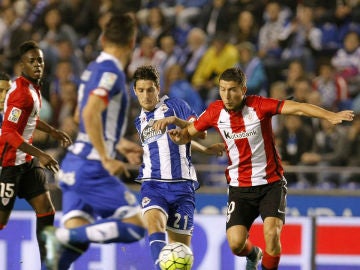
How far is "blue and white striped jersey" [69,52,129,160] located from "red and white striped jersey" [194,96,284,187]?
1.52m

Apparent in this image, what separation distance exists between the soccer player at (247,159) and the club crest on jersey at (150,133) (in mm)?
340

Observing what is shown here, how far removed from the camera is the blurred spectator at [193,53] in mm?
14023

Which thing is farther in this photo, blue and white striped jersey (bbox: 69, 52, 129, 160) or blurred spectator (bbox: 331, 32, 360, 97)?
blurred spectator (bbox: 331, 32, 360, 97)

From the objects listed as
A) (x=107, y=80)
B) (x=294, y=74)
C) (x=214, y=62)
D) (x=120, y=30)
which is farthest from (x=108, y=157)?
(x=214, y=62)

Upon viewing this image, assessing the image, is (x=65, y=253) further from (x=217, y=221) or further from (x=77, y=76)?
(x=77, y=76)

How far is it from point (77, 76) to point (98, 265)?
5.39 metres

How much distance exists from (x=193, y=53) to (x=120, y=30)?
7622 millimetres

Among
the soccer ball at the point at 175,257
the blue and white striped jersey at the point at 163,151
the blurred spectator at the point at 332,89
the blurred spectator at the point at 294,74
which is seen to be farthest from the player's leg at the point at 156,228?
the blurred spectator at the point at 332,89

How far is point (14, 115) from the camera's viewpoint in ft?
25.8

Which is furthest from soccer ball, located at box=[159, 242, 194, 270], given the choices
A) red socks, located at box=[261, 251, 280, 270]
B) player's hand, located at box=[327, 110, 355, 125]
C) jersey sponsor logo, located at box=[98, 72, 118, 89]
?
jersey sponsor logo, located at box=[98, 72, 118, 89]

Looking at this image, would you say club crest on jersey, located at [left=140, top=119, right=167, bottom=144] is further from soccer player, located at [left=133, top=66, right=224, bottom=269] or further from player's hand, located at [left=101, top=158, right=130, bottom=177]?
player's hand, located at [left=101, top=158, right=130, bottom=177]

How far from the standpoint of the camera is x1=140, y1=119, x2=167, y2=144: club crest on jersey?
26.9 ft

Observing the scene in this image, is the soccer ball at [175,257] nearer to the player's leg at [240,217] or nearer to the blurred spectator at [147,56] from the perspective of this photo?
the player's leg at [240,217]

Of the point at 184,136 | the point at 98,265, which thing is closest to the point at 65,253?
the point at 184,136
